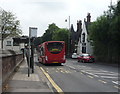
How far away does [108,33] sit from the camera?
115ft

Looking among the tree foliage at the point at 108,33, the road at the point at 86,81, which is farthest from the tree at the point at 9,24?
the road at the point at 86,81

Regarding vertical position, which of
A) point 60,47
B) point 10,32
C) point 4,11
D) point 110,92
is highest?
point 4,11

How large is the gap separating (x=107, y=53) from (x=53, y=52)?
52.1 ft

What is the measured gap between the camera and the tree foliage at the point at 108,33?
3294 cm

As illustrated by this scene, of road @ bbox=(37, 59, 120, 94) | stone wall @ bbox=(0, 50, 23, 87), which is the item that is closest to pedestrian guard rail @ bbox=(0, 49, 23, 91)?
stone wall @ bbox=(0, 50, 23, 87)

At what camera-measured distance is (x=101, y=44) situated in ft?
132

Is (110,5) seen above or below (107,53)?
above

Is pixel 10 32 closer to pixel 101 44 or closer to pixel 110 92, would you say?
pixel 101 44

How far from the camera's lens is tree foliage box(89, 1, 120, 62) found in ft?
108

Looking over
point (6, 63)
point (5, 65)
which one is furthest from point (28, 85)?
point (6, 63)

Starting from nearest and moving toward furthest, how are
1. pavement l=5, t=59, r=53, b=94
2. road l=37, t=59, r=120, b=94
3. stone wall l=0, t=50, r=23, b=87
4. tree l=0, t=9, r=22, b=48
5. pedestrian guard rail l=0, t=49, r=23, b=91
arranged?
pavement l=5, t=59, r=53, b=94 < pedestrian guard rail l=0, t=49, r=23, b=91 < road l=37, t=59, r=120, b=94 < stone wall l=0, t=50, r=23, b=87 < tree l=0, t=9, r=22, b=48

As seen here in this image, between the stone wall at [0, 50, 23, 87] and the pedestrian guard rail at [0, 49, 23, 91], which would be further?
the stone wall at [0, 50, 23, 87]

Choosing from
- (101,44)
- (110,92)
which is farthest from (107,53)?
(110,92)

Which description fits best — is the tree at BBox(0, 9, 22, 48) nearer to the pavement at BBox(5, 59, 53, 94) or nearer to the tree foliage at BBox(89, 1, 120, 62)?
the tree foliage at BBox(89, 1, 120, 62)
